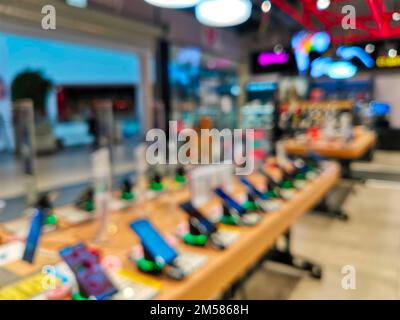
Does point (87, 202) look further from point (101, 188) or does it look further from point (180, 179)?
point (180, 179)

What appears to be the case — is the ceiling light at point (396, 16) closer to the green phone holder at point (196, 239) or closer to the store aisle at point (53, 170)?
the green phone holder at point (196, 239)

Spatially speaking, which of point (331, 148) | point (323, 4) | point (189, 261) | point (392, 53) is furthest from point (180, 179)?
point (331, 148)

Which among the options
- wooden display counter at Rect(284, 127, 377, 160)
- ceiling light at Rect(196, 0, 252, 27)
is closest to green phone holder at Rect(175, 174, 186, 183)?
ceiling light at Rect(196, 0, 252, 27)

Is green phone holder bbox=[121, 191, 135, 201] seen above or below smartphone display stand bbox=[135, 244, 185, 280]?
above

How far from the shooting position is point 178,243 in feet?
4.88

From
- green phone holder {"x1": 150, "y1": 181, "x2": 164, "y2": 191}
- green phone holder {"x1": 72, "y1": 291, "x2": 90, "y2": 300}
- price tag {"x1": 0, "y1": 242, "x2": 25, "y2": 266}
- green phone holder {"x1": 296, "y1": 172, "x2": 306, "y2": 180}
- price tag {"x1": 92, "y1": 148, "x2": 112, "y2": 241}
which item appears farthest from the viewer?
green phone holder {"x1": 296, "y1": 172, "x2": 306, "y2": 180}

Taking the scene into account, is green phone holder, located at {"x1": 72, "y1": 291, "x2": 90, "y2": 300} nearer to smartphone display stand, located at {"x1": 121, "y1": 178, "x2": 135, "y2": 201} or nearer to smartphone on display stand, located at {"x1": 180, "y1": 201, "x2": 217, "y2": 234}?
smartphone on display stand, located at {"x1": 180, "y1": 201, "x2": 217, "y2": 234}

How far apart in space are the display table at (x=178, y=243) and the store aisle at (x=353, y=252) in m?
0.16

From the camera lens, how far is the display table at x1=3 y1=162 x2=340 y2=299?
1.20 meters

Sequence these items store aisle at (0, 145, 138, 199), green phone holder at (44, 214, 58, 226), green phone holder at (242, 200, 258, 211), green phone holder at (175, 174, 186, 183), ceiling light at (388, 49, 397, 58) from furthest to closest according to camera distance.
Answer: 1. store aisle at (0, 145, 138, 199)
2. green phone holder at (175, 174, 186, 183)
3. green phone holder at (242, 200, 258, 211)
4. green phone holder at (44, 214, 58, 226)
5. ceiling light at (388, 49, 397, 58)

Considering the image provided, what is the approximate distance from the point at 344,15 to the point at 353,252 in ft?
3.72

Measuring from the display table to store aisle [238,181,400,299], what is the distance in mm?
156

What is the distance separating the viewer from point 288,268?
8.93 ft
